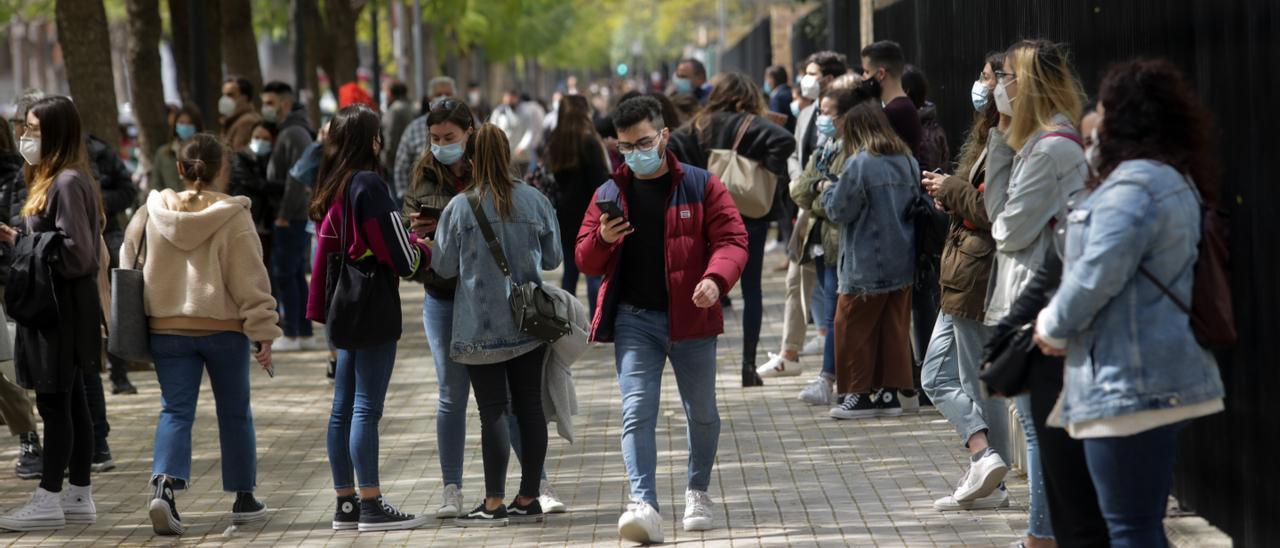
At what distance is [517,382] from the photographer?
24.9 ft

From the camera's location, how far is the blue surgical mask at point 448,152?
7844 millimetres

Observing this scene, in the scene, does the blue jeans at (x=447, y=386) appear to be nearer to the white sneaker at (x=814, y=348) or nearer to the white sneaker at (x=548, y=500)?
the white sneaker at (x=548, y=500)

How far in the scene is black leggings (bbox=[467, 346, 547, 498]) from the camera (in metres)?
7.58

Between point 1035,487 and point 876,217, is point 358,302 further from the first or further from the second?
point 876,217

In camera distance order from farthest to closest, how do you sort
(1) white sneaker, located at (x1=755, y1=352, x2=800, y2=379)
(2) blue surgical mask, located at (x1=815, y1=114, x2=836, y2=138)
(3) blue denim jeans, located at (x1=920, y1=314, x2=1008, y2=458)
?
1. (1) white sneaker, located at (x1=755, y1=352, x2=800, y2=379)
2. (2) blue surgical mask, located at (x1=815, y1=114, x2=836, y2=138)
3. (3) blue denim jeans, located at (x1=920, y1=314, x2=1008, y2=458)

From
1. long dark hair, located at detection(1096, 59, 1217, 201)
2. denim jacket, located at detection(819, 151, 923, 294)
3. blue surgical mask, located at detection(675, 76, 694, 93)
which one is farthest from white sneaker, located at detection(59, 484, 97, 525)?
blue surgical mask, located at detection(675, 76, 694, 93)

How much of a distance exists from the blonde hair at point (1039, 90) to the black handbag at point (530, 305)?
6.88 ft

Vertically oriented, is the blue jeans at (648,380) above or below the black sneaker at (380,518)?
above

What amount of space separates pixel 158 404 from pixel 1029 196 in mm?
7313

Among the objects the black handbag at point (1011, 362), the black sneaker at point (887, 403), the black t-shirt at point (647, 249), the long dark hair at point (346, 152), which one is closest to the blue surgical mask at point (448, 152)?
the long dark hair at point (346, 152)

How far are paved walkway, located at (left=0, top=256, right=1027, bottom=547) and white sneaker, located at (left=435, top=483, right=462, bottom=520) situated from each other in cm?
18

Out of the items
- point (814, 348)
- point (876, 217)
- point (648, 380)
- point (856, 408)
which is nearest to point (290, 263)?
point (814, 348)

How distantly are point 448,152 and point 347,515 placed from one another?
1639mm

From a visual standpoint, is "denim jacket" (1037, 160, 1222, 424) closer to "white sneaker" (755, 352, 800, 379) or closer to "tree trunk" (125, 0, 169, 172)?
"white sneaker" (755, 352, 800, 379)
